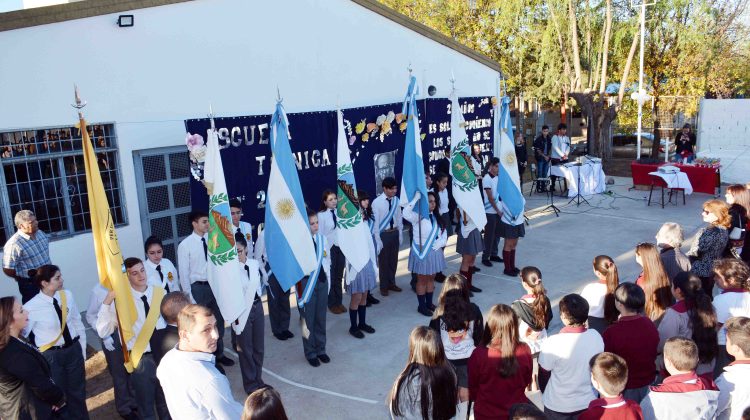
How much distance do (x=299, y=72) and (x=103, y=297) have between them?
18.9 feet

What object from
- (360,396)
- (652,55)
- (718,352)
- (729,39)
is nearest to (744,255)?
(718,352)

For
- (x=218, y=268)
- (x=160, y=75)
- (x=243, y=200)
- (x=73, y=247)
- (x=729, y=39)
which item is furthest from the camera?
(x=729, y=39)

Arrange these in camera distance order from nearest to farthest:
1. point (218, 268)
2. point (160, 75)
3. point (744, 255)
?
point (218, 268) → point (744, 255) → point (160, 75)

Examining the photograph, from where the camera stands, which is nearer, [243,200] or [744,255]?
[744,255]

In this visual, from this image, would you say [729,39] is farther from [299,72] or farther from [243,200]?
[243,200]

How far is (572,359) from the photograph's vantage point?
375cm

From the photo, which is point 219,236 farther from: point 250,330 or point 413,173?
point 413,173

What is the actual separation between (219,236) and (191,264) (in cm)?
67

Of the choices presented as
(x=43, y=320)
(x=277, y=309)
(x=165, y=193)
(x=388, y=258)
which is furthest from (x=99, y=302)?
(x=388, y=258)

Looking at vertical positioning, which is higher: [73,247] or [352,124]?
[352,124]

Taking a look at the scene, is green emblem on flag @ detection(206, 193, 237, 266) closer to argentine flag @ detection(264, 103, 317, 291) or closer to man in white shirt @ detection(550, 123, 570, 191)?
argentine flag @ detection(264, 103, 317, 291)

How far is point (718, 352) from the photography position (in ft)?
13.6

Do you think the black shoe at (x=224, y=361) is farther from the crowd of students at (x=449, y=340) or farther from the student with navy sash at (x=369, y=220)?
the student with navy sash at (x=369, y=220)

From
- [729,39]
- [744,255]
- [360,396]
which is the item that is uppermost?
[729,39]
